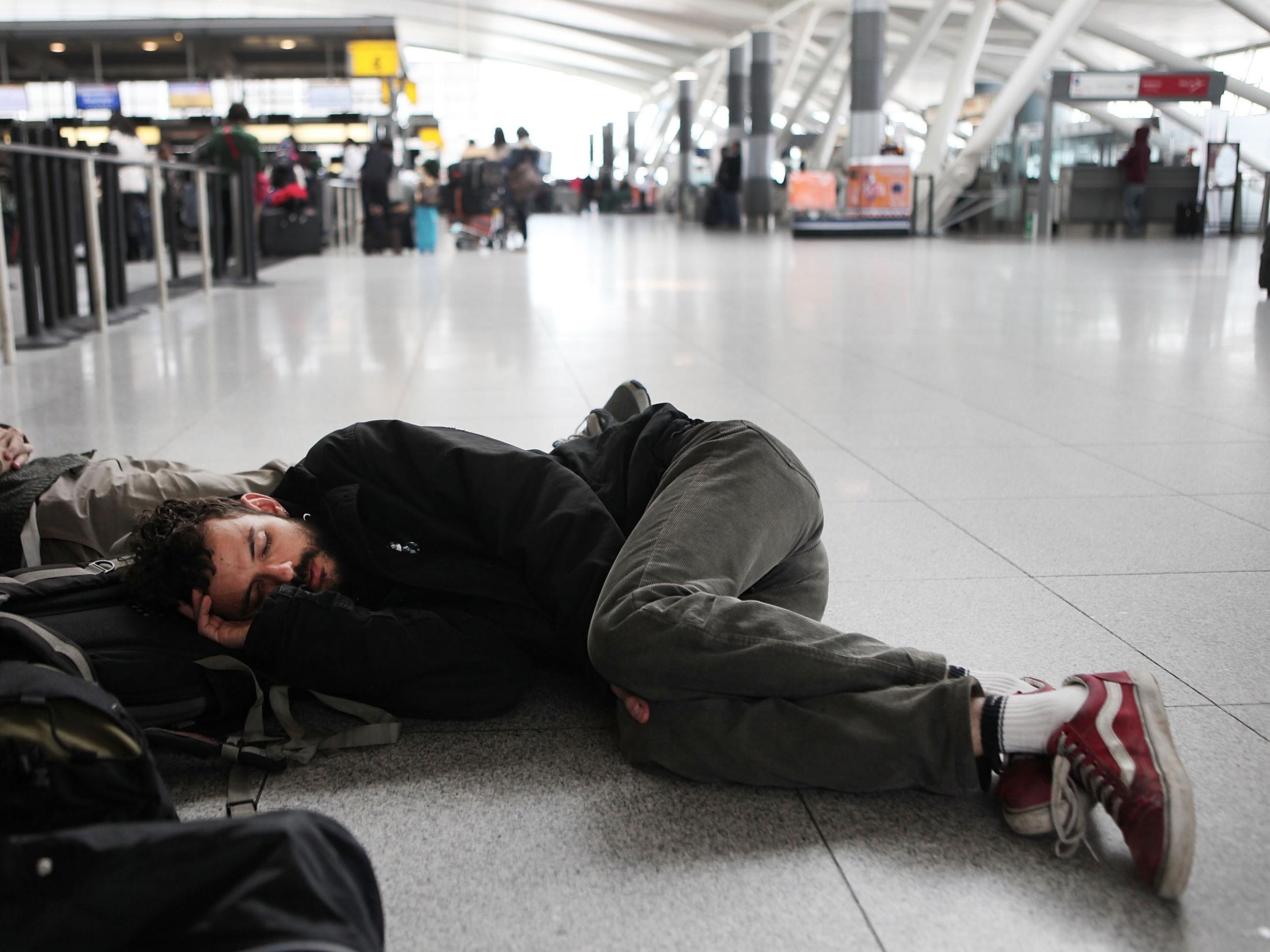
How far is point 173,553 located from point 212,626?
0.14 meters

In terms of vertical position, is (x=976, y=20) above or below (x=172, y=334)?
above

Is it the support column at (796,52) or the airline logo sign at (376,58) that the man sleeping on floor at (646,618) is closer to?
the airline logo sign at (376,58)

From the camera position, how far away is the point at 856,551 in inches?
120

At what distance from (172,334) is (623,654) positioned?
22.5ft

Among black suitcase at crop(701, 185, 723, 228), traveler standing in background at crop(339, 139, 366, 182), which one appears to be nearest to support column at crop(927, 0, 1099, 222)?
black suitcase at crop(701, 185, 723, 228)

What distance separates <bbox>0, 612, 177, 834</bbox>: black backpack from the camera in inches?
57.0

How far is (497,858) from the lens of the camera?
167 cm

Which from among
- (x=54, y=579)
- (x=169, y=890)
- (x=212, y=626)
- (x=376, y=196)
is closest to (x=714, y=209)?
(x=376, y=196)

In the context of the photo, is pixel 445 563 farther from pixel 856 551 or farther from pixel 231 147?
pixel 231 147

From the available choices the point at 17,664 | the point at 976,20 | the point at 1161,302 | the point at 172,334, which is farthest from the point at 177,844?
the point at 976,20

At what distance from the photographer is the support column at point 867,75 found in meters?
21.7

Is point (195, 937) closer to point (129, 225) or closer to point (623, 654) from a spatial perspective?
point (623, 654)

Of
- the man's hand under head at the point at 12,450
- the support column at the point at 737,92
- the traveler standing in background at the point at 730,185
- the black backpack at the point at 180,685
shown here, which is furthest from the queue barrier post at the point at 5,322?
the support column at the point at 737,92

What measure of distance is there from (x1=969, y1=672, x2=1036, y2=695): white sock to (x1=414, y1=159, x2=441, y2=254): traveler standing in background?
1695 cm
